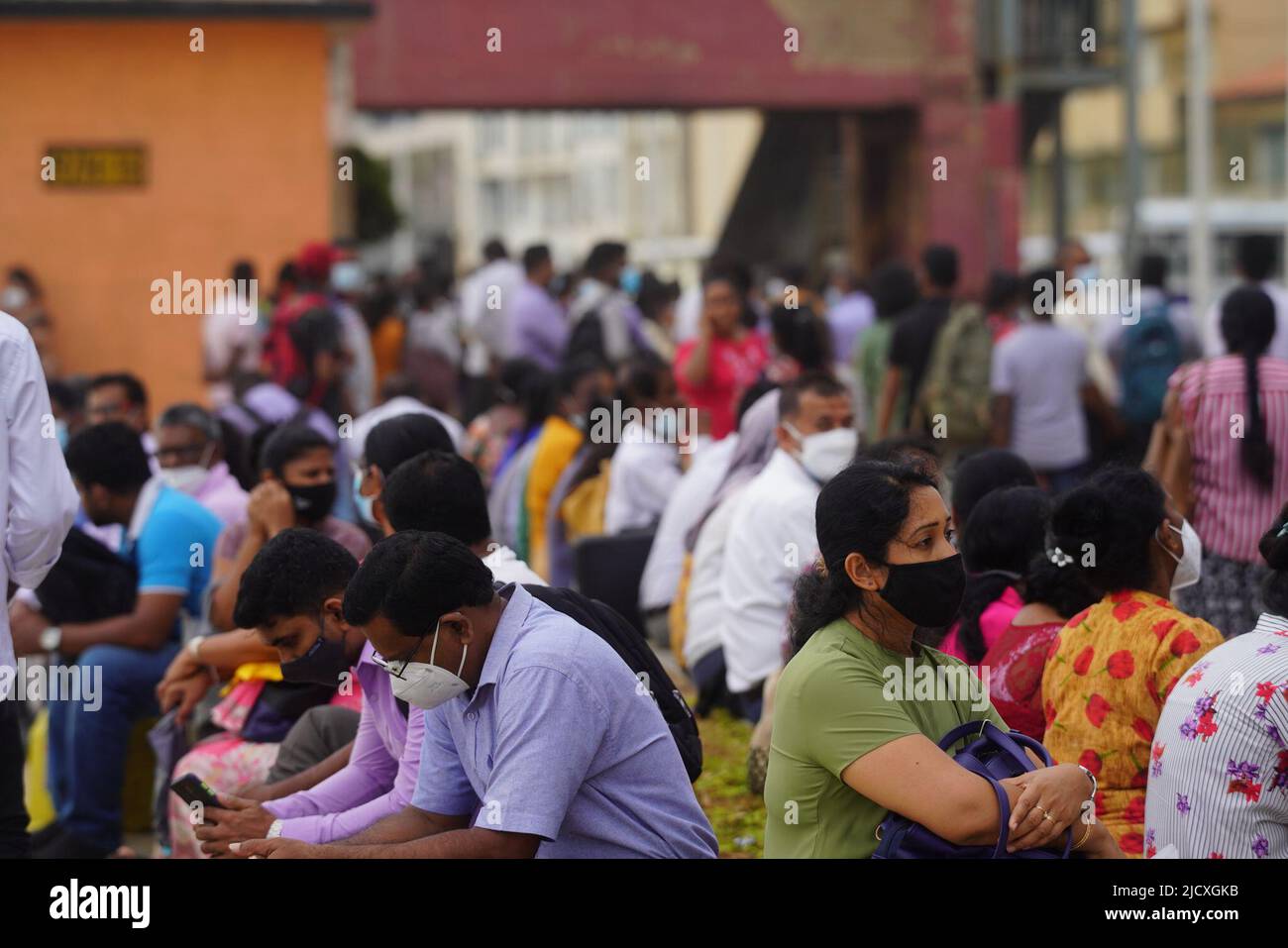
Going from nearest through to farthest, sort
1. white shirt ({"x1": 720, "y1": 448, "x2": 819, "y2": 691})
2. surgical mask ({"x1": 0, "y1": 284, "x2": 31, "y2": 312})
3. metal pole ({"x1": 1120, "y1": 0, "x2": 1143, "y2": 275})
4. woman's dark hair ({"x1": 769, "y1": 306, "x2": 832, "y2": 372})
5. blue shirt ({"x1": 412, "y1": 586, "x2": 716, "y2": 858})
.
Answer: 1. blue shirt ({"x1": 412, "y1": 586, "x2": 716, "y2": 858})
2. white shirt ({"x1": 720, "y1": 448, "x2": 819, "y2": 691})
3. woman's dark hair ({"x1": 769, "y1": 306, "x2": 832, "y2": 372})
4. surgical mask ({"x1": 0, "y1": 284, "x2": 31, "y2": 312})
5. metal pole ({"x1": 1120, "y1": 0, "x2": 1143, "y2": 275})

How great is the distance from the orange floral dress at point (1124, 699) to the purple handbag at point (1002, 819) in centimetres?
60

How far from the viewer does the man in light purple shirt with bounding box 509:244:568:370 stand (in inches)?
516

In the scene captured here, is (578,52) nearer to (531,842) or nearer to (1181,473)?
(1181,473)

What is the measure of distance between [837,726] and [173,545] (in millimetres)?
3645

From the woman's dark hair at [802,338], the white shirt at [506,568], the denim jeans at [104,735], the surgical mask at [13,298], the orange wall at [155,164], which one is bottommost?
the denim jeans at [104,735]

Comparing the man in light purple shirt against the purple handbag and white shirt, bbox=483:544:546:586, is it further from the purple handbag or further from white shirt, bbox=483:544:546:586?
the purple handbag

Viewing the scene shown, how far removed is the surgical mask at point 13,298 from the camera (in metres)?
13.4

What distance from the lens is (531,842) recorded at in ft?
11.8

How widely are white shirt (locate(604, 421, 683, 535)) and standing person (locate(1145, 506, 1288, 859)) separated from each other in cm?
487

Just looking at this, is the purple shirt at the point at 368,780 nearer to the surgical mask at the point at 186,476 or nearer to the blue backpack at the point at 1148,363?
the surgical mask at the point at 186,476

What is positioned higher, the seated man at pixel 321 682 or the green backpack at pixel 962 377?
the green backpack at pixel 962 377

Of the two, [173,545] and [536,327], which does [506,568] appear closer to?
[173,545]

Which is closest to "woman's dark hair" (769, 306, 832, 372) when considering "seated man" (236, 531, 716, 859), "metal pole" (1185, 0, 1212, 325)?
"seated man" (236, 531, 716, 859)

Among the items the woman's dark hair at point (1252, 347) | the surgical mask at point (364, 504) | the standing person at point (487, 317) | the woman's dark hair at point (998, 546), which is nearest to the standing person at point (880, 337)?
the standing person at point (487, 317)
